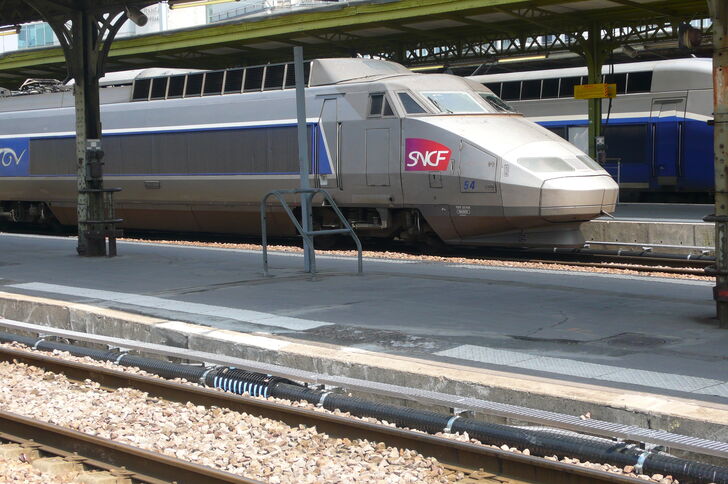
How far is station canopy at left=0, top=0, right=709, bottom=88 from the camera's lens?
21922 millimetres

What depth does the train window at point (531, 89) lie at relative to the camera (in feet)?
84.3

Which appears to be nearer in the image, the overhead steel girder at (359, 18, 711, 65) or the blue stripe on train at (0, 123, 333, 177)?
the blue stripe on train at (0, 123, 333, 177)

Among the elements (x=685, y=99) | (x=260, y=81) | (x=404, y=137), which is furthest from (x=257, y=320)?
(x=685, y=99)

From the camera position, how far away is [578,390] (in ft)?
20.1

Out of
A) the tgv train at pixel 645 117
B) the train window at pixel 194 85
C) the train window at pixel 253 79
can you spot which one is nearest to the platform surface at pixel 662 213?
the tgv train at pixel 645 117

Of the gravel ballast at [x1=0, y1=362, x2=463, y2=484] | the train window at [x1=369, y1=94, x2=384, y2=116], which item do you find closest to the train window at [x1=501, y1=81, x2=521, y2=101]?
the train window at [x1=369, y1=94, x2=384, y2=116]

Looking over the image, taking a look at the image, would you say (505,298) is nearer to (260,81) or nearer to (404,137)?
(404,137)

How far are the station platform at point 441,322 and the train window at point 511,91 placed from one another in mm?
13109

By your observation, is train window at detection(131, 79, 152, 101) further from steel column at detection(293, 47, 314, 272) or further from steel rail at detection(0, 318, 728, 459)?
steel rail at detection(0, 318, 728, 459)


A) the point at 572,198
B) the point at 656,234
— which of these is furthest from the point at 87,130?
the point at 656,234

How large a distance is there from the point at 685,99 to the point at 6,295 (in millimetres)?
18444

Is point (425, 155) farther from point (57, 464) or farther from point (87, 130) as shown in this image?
point (57, 464)

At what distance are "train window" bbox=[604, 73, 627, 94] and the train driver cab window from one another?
1162cm

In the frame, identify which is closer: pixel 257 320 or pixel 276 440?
pixel 276 440
